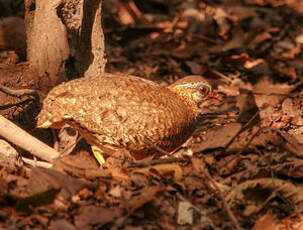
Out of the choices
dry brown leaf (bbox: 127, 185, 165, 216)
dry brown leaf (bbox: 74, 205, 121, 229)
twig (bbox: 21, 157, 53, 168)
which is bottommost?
twig (bbox: 21, 157, 53, 168)

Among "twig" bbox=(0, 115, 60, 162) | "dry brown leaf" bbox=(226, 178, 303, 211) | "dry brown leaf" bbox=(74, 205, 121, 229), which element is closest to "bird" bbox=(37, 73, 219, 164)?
"twig" bbox=(0, 115, 60, 162)

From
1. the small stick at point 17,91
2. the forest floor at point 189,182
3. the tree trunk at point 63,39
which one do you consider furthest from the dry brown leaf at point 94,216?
the tree trunk at point 63,39

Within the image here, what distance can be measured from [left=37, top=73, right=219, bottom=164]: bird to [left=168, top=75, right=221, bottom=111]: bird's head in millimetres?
622

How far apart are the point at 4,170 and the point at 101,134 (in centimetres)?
90

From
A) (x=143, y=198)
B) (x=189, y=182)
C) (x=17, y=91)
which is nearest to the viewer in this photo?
(x=143, y=198)

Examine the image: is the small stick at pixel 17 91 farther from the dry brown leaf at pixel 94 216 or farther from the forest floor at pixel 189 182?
the dry brown leaf at pixel 94 216

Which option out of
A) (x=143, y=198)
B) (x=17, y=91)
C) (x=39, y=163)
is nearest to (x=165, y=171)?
(x=143, y=198)

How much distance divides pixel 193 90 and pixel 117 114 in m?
1.29

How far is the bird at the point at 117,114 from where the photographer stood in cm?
507

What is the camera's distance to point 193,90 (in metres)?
6.10

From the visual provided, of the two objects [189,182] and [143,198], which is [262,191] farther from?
[143,198]

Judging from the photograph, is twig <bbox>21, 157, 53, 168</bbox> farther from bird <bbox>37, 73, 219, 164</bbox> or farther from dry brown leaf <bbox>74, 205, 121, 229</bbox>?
dry brown leaf <bbox>74, 205, 121, 229</bbox>

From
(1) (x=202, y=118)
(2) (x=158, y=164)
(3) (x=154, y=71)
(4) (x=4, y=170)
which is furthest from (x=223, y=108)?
(4) (x=4, y=170)

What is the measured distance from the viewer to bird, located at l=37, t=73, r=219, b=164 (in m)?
5.07
